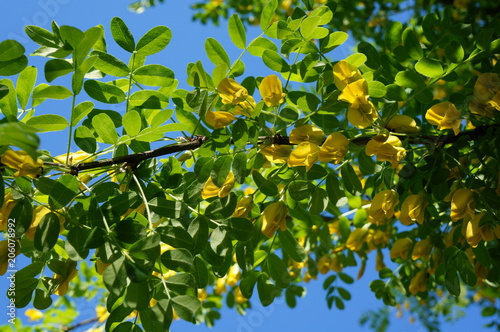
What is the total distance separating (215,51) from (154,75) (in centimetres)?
11

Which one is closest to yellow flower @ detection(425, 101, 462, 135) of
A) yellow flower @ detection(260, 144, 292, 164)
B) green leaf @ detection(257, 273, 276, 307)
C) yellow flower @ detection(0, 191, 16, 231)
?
yellow flower @ detection(260, 144, 292, 164)

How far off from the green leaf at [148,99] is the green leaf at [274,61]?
0.61 ft

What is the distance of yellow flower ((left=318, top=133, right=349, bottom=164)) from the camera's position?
0.79m

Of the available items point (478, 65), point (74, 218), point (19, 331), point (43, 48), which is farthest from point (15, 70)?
point (19, 331)

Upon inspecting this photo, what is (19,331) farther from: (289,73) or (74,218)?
(289,73)

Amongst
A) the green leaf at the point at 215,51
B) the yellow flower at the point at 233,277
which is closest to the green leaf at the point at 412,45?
the green leaf at the point at 215,51

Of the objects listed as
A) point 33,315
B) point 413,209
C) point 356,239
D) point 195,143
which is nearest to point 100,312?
point 33,315

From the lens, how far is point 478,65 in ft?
3.71

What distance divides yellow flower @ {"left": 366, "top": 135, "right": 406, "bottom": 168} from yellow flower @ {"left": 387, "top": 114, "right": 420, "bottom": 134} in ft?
0.20

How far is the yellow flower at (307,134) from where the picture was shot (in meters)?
0.82

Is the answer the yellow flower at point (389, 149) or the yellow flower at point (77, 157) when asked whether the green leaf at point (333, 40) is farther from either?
the yellow flower at point (77, 157)

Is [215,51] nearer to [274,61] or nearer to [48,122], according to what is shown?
[274,61]

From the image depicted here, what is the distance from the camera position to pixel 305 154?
794mm

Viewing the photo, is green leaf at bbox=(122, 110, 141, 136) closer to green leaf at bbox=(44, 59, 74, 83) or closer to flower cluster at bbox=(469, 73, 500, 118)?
green leaf at bbox=(44, 59, 74, 83)
